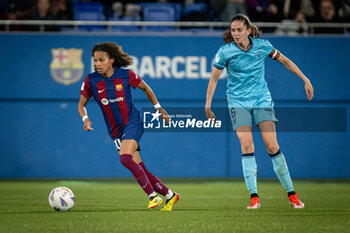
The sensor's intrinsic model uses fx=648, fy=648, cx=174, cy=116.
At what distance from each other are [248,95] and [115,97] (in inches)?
55.9

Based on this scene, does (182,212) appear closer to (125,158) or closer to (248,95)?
(125,158)

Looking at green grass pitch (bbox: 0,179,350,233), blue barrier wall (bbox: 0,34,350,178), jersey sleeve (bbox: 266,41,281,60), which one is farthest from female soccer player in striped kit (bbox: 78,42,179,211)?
blue barrier wall (bbox: 0,34,350,178)

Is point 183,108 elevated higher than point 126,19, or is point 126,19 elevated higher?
point 126,19

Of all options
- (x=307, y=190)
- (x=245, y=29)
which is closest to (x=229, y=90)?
(x=245, y=29)

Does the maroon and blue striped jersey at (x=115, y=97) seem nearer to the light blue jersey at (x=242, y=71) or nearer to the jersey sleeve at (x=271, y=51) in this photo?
the light blue jersey at (x=242, y=71)

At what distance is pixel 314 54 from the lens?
43.9 feet

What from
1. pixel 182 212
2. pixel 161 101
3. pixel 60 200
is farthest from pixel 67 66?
pixel 182 212

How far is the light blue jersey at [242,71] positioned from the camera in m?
6.92

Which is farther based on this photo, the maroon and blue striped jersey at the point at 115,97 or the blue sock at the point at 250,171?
the maroon and blue striped jersey at the point at 115,97

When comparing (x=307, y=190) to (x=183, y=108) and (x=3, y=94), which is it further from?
(x=3, y=94)

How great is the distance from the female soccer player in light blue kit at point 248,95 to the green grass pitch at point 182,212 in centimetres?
44

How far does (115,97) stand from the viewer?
6.95m

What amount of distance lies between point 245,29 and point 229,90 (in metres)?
0.68

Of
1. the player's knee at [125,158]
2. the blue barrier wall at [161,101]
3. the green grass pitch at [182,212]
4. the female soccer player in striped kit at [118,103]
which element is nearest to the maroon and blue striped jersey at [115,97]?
the female soccer player in striped kit at [118,103]
